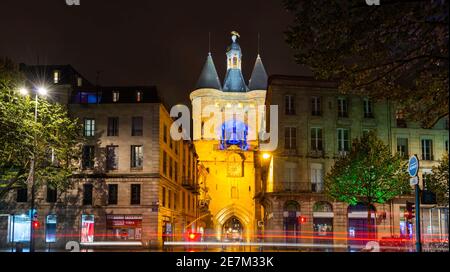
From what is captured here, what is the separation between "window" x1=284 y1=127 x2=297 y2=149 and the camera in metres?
53.6

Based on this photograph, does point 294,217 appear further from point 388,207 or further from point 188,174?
point 188,174

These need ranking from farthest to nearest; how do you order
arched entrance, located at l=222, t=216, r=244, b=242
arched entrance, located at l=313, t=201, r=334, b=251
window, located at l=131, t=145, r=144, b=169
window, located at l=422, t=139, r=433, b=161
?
arched entrance, located at l=222, t=216, r=244, b=242 < window, located at l=422, t=139, r=433, b=161 < arched entrance, located at l=313, t=201, r=334, b=251 < window, located at l=131, t=145, r=144, b=169

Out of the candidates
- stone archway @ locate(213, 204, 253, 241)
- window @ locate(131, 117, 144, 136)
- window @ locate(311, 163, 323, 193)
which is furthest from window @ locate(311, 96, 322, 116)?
stone archway @ locate(213, 204, 253, 241)

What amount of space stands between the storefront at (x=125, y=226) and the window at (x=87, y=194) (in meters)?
2.16

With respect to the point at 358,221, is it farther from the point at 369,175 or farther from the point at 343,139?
the point at 369,175

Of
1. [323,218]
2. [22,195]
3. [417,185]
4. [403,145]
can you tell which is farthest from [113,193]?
[417,185]

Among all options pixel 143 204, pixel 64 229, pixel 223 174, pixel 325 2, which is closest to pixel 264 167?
pixel 143 204

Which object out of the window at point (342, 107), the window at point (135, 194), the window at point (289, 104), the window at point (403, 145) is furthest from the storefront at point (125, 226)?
the window at point (403, 145)

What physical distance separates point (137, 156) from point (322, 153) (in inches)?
→ 653

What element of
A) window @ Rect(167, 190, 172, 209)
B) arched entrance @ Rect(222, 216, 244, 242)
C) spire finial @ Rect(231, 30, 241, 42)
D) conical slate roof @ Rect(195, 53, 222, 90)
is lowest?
arched entrance @ Rect(222, 216, 244, 242)

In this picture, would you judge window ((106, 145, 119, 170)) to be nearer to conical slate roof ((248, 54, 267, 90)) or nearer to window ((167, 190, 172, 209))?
window ((167, 190, 172, 209))

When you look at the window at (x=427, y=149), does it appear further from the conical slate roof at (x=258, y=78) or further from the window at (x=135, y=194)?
the conical slate roof at (x=258, y=78)

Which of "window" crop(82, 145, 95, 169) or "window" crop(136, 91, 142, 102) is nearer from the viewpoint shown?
"window" crop(82, 145, 95, 169)
